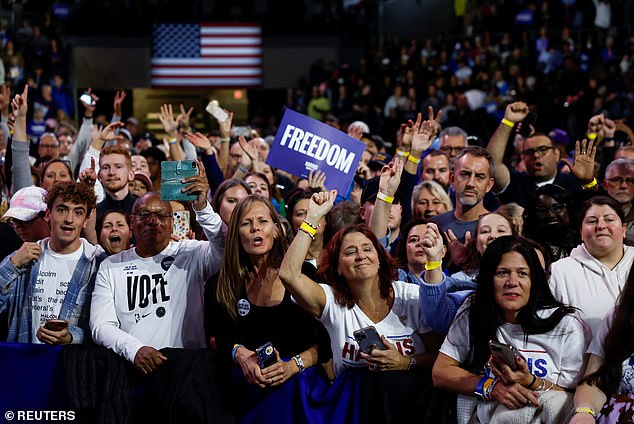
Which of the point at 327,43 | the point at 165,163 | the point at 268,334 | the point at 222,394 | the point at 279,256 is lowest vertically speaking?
the point at 222,394

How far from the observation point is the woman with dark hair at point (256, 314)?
4977mm

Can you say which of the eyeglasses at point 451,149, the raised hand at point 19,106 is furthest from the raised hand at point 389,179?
the raised hand at point 19,106

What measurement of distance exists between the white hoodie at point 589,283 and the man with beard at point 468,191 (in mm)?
1360

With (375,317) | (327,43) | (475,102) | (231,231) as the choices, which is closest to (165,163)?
(231,231)

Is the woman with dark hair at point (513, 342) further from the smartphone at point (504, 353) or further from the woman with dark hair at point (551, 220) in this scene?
the woman with dark hair at point (551, 220)

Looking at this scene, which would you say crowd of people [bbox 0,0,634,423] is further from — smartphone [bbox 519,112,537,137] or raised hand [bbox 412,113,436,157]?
smartphone [bbox 519,112,537,137]

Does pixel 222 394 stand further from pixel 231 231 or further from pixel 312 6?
pixel 312 6

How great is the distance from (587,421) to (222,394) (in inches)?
74.0

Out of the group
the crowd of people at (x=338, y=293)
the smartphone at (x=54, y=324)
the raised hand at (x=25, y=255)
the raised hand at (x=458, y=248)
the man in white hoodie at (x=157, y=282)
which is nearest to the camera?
the crowd of people at (x=338, y=293)

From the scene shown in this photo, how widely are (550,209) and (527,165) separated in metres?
1.71

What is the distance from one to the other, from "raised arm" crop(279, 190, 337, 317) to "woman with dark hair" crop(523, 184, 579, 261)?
1634mm

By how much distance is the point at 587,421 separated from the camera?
4.24 metres

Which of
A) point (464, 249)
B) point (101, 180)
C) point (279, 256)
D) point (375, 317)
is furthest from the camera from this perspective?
point (101, 180)

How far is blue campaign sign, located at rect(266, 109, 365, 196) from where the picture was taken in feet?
23.3
